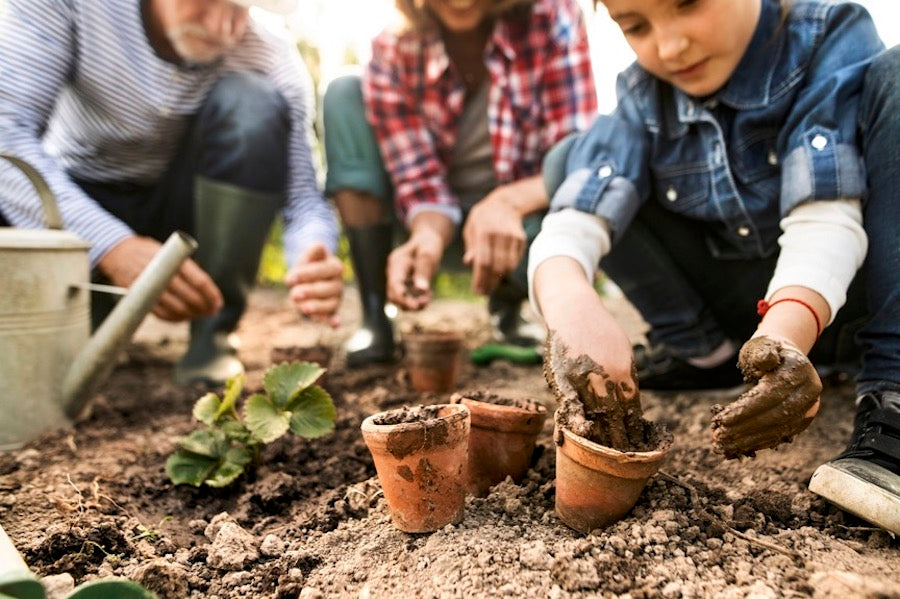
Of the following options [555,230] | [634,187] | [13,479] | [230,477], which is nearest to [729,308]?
[634,187]

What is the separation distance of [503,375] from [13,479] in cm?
149

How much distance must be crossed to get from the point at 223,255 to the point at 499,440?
61.2 inches

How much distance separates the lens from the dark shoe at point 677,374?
211cm

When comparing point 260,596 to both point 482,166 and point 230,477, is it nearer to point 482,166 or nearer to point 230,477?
point 230,477

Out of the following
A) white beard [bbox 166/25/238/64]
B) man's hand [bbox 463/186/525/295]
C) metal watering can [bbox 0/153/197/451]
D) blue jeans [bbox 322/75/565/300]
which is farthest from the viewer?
blue jeans [bbox 322/75/565/300]

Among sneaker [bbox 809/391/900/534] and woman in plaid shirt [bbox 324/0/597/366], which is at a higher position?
woman in plaid shirt [bbox 324/0/597/366]

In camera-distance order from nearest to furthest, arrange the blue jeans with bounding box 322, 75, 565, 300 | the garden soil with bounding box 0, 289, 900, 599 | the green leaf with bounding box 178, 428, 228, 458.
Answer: the garden soil with bounding box 0, 289, 900, 599 → the green leaf with bounding box 178, 428, 228, 458 → the blue jeans with bounding box 322, 75, 565, 300

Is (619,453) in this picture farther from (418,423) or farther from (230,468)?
(230,468)

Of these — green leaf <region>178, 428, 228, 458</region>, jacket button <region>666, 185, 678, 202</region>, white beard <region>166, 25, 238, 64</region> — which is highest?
white beard <region>166, 25, 238, 64</region>

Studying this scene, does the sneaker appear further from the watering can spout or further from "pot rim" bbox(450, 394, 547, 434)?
the watering can spout

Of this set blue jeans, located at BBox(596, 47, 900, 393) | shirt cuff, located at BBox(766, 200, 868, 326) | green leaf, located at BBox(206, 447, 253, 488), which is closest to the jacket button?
blue jeans, located at BBox(596, 47, 900, 393)

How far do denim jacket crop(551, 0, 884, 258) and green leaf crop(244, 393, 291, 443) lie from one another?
0.84 metres

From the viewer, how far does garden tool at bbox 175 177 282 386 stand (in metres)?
2.44

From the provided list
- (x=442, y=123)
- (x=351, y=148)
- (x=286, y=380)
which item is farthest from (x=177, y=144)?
(x=286, y=380)
